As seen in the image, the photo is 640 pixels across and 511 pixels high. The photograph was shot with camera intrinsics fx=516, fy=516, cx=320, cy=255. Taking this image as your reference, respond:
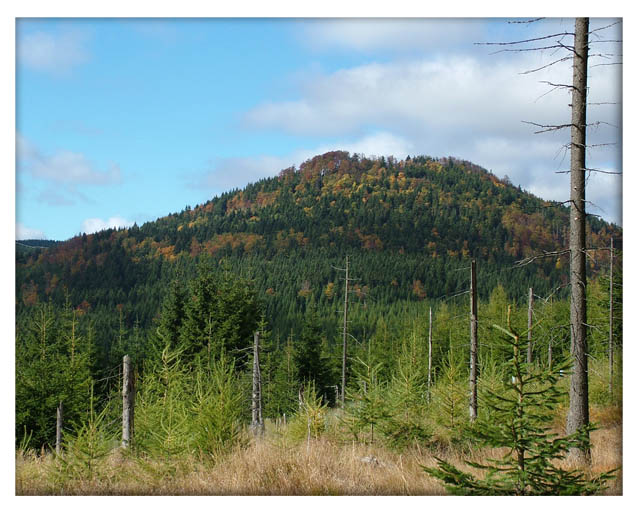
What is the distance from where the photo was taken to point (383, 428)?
8453 mm

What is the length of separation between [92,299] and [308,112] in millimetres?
35325

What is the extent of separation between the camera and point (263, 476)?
608 cm

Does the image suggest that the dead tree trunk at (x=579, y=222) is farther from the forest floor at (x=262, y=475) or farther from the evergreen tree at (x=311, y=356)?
the evergreen tree at (x=311, y=356)

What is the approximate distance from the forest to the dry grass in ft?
0.08

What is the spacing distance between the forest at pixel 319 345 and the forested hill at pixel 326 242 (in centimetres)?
29

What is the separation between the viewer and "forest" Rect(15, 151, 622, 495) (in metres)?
6.12

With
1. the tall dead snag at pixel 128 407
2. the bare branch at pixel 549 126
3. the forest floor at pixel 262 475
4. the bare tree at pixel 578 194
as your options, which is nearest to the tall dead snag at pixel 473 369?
the bare tree at pixel 578 194

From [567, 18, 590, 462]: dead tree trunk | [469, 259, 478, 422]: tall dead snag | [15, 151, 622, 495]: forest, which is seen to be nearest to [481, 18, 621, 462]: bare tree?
[567, 18, 590, 462]: dead tree trunk

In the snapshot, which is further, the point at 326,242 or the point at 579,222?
the point at 326,242

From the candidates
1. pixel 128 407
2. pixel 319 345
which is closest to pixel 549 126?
pixel 128 407

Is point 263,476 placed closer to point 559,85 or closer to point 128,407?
point 128,407

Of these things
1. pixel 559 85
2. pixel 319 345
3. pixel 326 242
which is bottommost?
pixel 319 345

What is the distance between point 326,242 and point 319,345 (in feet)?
101

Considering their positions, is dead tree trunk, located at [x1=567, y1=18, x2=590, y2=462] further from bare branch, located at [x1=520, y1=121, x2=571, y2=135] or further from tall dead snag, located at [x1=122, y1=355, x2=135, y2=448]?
tall dead snag, located at [x1=122, y1=355, x2=135, y2=448]
